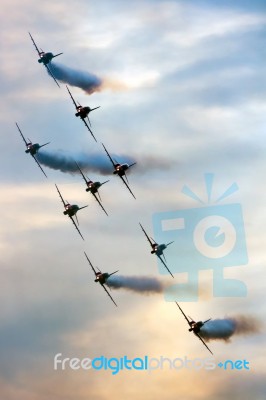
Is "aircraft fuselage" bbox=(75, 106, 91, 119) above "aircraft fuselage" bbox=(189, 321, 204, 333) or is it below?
above

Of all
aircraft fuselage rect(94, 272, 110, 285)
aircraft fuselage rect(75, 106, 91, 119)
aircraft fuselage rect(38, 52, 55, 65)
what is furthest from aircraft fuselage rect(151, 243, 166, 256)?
aircraft fuselage rect(38, 52, 55, 65)

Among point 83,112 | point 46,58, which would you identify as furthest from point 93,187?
point 46,58

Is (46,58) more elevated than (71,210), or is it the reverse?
(46,58)

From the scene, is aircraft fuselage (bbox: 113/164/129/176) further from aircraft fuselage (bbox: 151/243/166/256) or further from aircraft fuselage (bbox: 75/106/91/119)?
aircraft fuselage (bbox: 151/243/166/256)

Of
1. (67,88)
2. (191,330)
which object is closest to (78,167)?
(67,88)

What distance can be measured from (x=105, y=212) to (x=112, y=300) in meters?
20.8

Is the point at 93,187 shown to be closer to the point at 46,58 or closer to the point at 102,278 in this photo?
the point at 102,278

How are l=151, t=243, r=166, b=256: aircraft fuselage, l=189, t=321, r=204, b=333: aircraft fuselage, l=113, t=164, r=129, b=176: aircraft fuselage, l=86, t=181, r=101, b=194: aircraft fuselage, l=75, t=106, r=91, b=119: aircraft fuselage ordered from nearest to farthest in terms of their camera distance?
l=113, t=164, r=129, b=176: aircraft fuselage, l=189, t=321, r=204, b=333: aircraft fuselage, l=75, t=106, r=91, b=119: aircraft fuselage, l=86, t=181, r=101, b=194: aircraft fuselage, l=151, t=243, r=166, b=256: aircraft fuselage

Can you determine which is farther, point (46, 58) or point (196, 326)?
point (46, 58)

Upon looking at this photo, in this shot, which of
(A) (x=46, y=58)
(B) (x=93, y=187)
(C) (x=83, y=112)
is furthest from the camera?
(A) (x=46, y=58)

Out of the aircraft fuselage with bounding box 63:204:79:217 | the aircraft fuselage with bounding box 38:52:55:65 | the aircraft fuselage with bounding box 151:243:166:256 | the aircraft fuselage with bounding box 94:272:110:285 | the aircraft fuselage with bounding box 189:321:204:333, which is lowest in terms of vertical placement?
the aircraft fuselage with bounding box 189:321:204:333

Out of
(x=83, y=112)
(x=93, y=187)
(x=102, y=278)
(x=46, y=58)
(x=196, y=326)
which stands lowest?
(x=196, y=326)

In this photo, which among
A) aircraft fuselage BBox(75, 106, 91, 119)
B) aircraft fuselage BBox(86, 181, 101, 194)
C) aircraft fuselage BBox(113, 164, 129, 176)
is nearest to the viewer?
aircraft fuselage BBox(113, 164, 129, 176)

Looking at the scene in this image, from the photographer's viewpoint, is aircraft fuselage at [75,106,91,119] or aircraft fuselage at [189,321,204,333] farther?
aircraft fuselage at [75,106,91,119]
